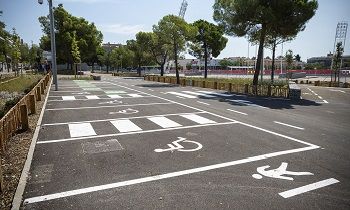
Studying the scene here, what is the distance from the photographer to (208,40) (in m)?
53.6

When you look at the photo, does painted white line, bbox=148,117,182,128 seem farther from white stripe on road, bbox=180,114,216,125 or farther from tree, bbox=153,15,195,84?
tree, bbox=153,15,195,84

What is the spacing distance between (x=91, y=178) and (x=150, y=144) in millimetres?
2921

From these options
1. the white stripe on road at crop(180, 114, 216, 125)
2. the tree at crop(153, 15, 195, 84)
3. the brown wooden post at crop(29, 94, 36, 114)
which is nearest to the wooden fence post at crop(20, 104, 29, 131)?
the brown wooden post at crop(29, 94, 36, 114)

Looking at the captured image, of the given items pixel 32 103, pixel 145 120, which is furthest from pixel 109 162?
pixel 32 103

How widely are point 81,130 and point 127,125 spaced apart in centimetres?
184

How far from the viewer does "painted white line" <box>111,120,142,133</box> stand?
36.3 ft

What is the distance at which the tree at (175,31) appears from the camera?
38906 millimetres

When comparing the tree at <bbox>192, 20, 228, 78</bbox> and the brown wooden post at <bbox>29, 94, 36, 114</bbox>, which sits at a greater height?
the tree at <bbox>192, 20, 228, 78</bbox>

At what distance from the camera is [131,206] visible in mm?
5098

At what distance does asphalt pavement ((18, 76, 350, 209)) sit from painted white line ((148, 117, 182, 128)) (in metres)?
0.04

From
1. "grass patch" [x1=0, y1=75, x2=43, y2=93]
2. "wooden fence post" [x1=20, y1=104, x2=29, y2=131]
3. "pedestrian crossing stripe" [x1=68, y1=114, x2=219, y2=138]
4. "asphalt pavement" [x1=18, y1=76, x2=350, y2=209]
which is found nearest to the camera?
"asphalt pavement" [x1=18, y1=76, x2=350, y2=209]

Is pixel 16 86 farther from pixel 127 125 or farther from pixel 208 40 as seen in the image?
pixel 208 40

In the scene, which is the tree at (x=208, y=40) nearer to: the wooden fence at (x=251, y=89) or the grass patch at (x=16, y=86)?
the wooden fence at (x=251, y=89)

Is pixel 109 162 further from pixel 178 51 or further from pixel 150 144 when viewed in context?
pixel 178 51
